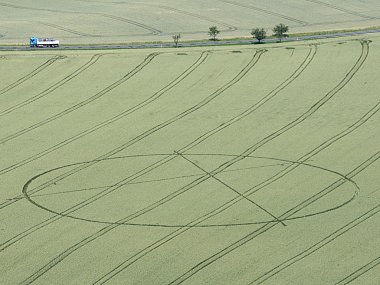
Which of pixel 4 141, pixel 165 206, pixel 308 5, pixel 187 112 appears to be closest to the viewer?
pixel 165 206

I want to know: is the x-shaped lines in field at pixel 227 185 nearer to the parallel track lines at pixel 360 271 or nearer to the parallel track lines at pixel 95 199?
the parallel track lines at pixel 95 199

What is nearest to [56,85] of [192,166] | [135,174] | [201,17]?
[135,174]

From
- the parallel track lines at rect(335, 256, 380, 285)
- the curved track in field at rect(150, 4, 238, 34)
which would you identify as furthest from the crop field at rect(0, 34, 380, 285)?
the curved track in field at rect(150, 4, 238, 34)

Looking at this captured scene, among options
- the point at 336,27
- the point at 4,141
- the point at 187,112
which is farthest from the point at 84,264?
the point at 336,27

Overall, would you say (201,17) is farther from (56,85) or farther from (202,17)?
Answer: (56,85)

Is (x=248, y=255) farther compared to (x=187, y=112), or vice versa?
(x=187, y=112)

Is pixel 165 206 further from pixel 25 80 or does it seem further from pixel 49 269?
pixel 25 80
